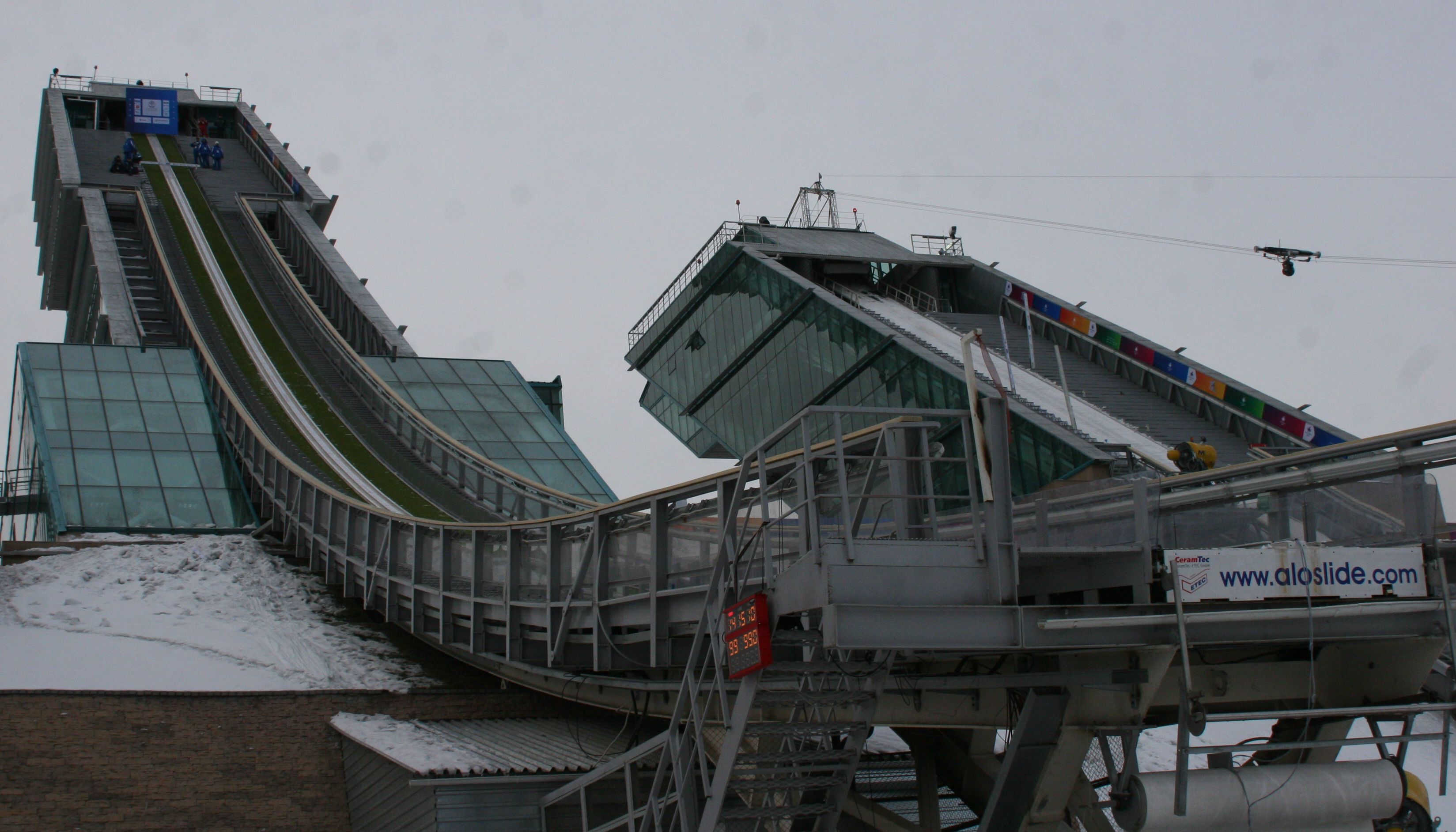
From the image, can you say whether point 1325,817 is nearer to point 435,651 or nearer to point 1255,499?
point 1255,499

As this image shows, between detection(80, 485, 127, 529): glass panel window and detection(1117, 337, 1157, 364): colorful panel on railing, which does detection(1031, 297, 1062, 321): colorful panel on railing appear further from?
detection(80, 485, 127, 529): glass panel window

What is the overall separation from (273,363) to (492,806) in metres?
23.2

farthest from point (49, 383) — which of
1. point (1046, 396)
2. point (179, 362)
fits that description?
point (1046, 396)

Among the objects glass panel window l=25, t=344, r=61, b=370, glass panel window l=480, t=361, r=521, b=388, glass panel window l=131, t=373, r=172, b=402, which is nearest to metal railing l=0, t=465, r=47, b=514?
glass panel window l=25, t=344, r=61, b=370

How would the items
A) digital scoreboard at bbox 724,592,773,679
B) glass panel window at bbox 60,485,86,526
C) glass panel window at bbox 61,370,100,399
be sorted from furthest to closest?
glass panel window at bbox 61,370,100,399, glass panel window at bbox 60,485,86,526, digital scoreboard at bbox 724,592,773,679

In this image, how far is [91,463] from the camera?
26703 mm

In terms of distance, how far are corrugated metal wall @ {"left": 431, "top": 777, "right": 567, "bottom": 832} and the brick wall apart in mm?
2311

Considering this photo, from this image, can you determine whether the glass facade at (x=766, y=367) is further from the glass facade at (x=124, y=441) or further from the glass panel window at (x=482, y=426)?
the glass facade at (x=124, y=441)

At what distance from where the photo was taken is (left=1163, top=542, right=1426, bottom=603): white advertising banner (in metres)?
8.84

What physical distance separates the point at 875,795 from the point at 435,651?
7.12m

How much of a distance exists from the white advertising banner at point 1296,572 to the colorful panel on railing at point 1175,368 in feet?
74.9

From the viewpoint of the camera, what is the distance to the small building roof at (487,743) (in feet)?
50.8

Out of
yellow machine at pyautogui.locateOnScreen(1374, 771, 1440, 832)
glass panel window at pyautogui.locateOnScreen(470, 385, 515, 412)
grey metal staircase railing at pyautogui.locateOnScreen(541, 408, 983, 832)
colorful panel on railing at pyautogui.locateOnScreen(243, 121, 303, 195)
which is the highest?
colorful panel on railing at pyautogui.locateOnScreen(243, 121, 303, 195)

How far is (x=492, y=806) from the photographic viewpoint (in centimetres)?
1509
